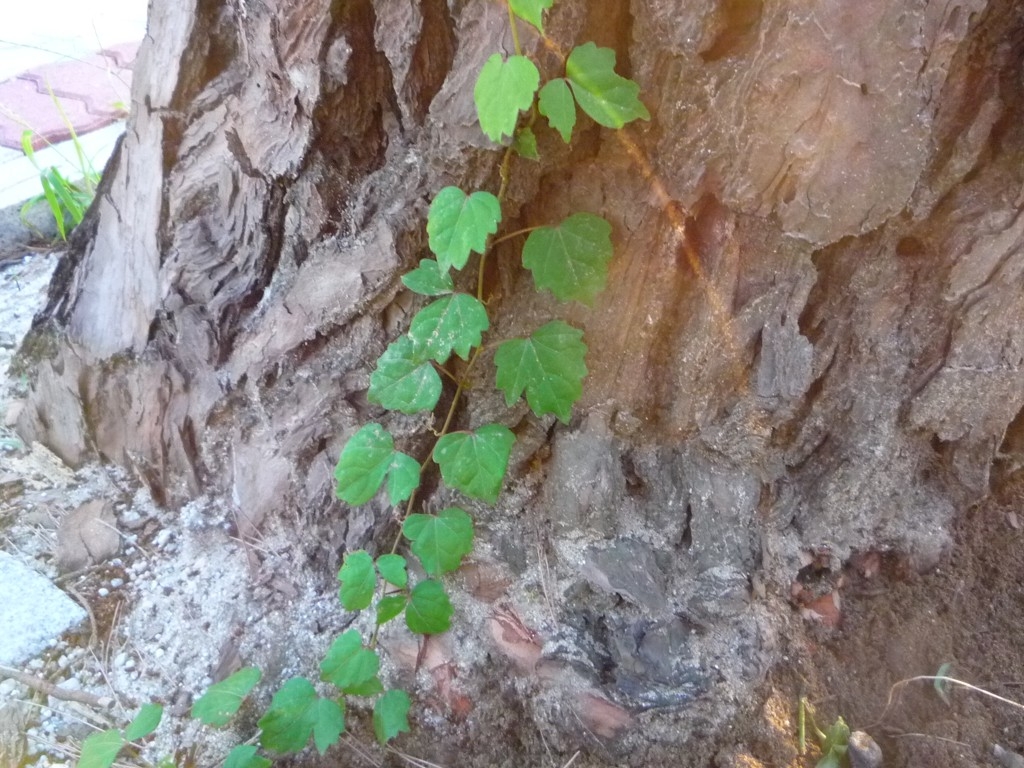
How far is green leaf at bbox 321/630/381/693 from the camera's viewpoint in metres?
1.02

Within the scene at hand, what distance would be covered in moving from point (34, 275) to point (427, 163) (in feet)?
5.37

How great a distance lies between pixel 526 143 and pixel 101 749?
0.97 m

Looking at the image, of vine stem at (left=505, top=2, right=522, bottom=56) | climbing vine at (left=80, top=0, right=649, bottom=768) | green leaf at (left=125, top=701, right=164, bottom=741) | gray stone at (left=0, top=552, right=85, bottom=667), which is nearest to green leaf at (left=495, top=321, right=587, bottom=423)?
climbing vine at (left=80, top=0, right=649, bottom=768)

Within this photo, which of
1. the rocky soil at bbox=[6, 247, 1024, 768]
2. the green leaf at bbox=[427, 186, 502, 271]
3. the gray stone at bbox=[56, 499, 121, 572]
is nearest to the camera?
the green leaf at bbox=[427, 186, 502, 271]

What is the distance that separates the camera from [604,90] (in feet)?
2.55

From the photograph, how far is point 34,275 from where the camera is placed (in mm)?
2049

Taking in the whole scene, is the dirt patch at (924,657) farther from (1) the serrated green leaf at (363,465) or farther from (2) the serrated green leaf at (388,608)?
(1) the serrated green leaf at (363,465)

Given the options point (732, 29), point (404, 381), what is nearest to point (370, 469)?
point (404, 381)

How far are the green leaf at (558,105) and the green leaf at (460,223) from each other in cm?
11

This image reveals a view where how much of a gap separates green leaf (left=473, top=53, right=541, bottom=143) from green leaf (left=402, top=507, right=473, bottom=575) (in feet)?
1.65

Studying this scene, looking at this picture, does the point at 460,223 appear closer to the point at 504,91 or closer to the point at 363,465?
the point at 504,91

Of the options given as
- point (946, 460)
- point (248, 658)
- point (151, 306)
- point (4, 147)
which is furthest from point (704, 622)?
point (4, 147)

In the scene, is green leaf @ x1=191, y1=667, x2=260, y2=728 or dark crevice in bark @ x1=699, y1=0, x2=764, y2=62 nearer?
dark crevice in bark @ x1=699, y1=0, x2=764, y2=62

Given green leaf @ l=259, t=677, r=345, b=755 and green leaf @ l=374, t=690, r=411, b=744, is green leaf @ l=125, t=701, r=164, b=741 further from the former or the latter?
green leaf @ l=374, t=690, r=411, b=744
